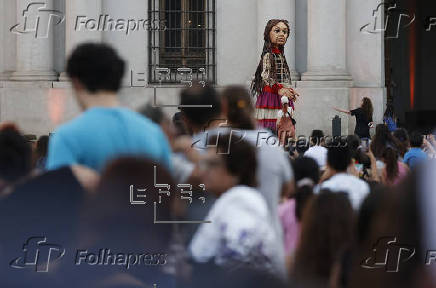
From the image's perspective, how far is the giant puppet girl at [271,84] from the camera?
1438 cm

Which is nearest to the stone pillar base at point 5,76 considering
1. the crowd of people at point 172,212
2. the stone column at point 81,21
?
the stone column at point 81,21

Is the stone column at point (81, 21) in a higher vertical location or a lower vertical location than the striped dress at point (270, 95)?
higher

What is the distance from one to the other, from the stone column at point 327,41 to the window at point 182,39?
207 centimetres

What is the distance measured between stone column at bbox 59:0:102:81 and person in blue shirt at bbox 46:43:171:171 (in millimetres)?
17604

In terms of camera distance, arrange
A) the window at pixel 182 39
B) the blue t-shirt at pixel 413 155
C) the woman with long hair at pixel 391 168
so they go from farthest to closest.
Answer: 1. the window at pixel 182 39
2. the blue t-shirt at pixel 413 155
3. the woman with long hair at pixel 391 168

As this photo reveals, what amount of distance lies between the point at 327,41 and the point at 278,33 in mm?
7549

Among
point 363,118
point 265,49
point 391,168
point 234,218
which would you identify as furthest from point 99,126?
point 363,118

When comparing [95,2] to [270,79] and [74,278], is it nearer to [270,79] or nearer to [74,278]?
[270,79]

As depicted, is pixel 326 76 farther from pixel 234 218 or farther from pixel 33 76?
pixel 234 218

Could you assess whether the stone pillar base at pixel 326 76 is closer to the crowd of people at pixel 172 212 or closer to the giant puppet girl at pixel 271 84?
the giant puppet girl at pixel 271 84

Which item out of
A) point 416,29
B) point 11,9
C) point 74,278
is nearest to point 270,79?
point 11,9

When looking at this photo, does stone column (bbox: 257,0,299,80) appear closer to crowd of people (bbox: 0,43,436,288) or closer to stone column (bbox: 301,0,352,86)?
stone column (bbox: 301,0,352,86)

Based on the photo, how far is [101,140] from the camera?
372cm

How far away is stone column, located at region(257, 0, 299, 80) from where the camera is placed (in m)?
21.5
